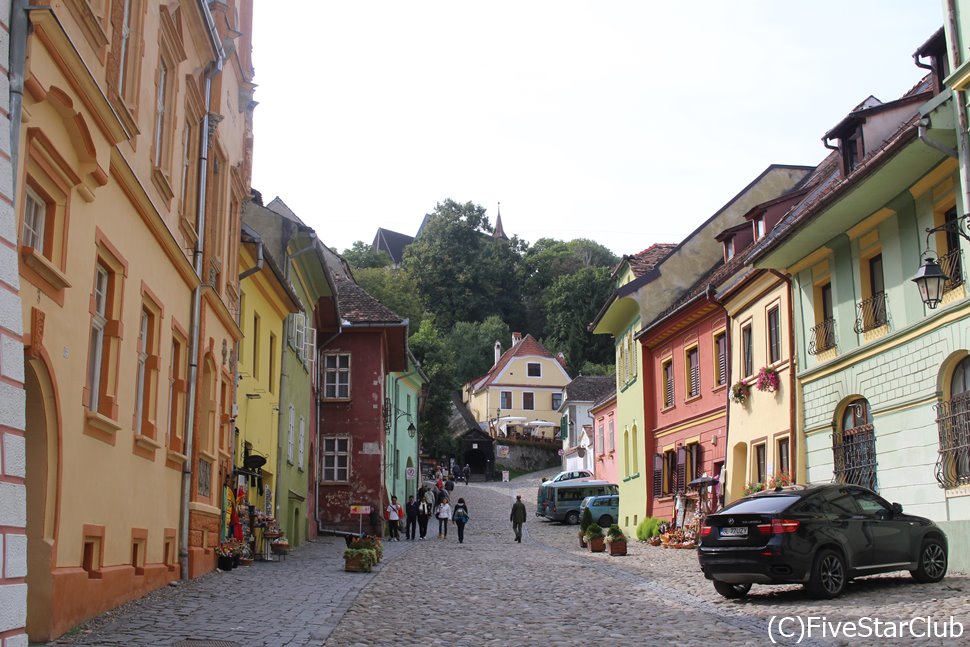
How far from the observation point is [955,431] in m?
15.8

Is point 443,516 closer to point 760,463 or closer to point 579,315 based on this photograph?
point 760,463

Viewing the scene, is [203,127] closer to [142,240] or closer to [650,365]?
[142,240]

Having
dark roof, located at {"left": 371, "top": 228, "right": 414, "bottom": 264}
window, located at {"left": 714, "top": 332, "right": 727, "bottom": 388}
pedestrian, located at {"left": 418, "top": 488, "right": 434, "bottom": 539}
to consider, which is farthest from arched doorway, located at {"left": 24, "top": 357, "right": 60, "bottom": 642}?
dark roof, located at {"left": 371, "top": 228, "right": 414, "bottom": 264}

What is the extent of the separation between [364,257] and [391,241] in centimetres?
2700

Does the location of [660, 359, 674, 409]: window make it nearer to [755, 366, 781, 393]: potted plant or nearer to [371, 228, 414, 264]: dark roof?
[755, 366, 781, 393]: potted plant

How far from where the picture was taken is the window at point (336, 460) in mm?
36250

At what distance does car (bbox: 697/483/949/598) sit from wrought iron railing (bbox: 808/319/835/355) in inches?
254

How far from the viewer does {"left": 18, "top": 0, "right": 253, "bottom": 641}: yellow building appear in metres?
9.55

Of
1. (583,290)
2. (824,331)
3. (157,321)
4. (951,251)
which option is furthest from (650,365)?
(583,290)

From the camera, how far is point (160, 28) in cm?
1424

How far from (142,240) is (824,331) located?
1306 cm

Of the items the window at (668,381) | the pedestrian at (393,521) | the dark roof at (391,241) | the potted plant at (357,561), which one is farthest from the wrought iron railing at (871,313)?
the dark roof at (391,241)

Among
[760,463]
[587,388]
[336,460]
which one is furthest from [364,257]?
[760,463]

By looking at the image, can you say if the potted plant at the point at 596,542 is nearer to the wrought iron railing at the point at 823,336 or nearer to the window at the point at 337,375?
the wrought iron railing at the point at 823,336
